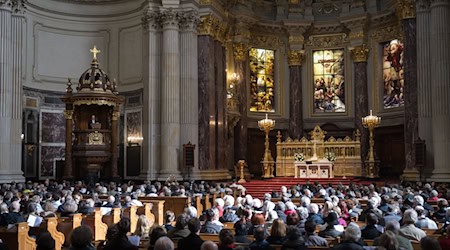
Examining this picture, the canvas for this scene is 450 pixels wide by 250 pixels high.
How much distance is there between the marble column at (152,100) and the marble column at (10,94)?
532 cm

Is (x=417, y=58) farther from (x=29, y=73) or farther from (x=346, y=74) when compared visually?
(x=29, y=73)

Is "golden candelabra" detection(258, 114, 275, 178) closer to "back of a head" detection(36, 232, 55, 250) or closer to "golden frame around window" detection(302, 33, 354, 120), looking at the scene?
"golden frame around window" detection(302, 33, 354, 120)

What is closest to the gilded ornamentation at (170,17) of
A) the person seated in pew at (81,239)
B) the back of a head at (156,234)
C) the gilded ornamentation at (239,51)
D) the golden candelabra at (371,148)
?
the gilded ornamentation at (239,51)

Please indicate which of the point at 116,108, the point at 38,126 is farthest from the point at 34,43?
the point at 116,108

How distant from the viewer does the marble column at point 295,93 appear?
29.9m

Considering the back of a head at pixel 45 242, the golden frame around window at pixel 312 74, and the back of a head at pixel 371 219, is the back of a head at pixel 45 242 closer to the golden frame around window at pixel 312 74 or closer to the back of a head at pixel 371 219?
the back of a head at pixel 371 219

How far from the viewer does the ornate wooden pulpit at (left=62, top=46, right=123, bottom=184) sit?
21.2 meters

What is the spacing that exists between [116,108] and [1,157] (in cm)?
459

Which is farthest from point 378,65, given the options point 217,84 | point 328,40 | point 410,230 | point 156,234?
point 156,234

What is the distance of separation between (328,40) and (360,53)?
2.11 metres

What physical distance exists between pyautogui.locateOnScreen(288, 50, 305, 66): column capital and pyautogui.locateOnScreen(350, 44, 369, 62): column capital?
2713 mm

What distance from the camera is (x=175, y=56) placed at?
77.6 feet

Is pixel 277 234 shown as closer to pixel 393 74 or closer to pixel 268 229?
pixel 268 229

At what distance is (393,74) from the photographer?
1097 inches
